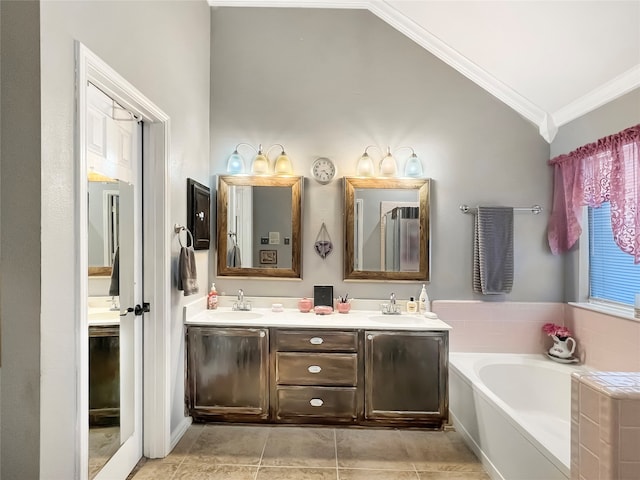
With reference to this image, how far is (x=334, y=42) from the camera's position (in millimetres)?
3014

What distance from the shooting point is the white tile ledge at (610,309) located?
233 cm

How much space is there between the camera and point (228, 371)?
2539 millimetres

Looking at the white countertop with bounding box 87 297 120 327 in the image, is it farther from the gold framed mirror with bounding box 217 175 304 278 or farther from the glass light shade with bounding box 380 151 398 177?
the glass light shade with bounding box 380 151 398 177

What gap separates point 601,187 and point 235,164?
2.74 m

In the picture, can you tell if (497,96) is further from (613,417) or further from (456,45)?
(613,417)

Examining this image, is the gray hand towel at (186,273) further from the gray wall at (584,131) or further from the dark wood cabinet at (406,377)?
the gray wall at (584,131)

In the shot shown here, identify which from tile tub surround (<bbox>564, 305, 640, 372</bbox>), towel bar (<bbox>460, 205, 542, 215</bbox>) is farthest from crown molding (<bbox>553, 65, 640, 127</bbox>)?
tile tub surround (<bbox>564, 305, 640, 372</bbox>)

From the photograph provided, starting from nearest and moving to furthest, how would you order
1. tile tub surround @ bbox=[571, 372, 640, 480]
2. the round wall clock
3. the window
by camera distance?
1. tile tub surround @ bbox=[571, 372, 640, 480]
2. the window
3. the round wall clock

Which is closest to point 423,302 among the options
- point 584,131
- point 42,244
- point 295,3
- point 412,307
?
point 412,307

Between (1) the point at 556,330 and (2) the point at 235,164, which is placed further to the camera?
(2) the point at 235,164

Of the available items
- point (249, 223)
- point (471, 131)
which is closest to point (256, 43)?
point (249, 223)

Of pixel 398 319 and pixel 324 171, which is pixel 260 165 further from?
pixel 398 319

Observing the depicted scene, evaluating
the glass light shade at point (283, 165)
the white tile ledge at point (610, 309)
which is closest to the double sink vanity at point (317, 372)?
the white tile ledge at point (610, 309)

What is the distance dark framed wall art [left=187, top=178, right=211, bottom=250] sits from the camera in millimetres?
2568
